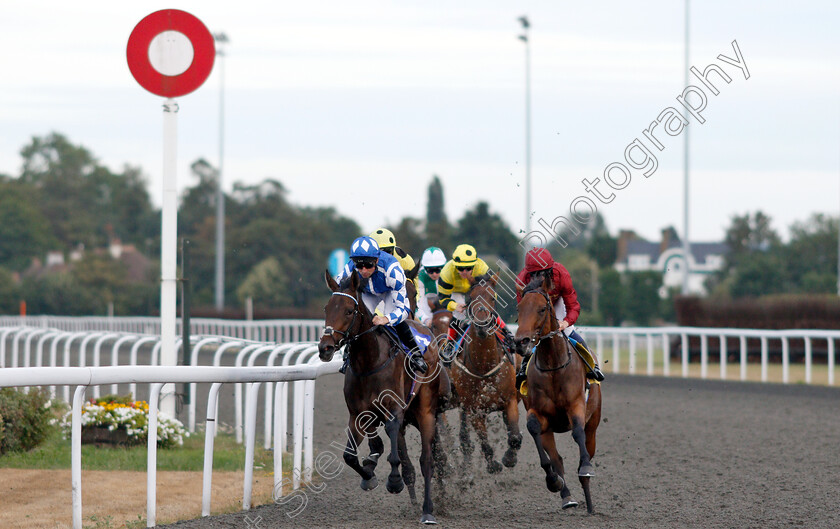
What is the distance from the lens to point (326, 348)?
214 inches

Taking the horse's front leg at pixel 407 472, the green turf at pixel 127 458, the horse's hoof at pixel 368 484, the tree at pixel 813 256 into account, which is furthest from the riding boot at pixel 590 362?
the tree at pixel 813 256

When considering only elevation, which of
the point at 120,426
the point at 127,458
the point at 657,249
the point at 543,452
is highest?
the point at 657,249

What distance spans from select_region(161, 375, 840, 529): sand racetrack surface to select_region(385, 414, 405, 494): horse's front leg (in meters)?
0.16

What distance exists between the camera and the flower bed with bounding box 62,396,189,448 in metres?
8.00

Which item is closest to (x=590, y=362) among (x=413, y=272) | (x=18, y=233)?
(x=413, y=272)

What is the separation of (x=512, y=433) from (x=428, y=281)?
1954mm

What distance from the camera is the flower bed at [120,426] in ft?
26.2

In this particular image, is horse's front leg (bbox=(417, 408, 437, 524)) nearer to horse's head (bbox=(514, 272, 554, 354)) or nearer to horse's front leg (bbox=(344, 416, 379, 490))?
horse's front leg (bbox=(344, 416, 379, 490))

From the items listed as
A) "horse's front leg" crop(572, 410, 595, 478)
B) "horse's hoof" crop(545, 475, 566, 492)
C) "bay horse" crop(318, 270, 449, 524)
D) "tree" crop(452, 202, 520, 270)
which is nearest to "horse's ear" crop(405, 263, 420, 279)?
"bay horse" crop(318, 270, 449, 524)

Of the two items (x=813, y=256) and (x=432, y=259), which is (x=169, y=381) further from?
(x=813, y=256)

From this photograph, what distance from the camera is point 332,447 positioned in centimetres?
859

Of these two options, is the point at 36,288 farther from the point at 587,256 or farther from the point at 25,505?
the point at 25,505

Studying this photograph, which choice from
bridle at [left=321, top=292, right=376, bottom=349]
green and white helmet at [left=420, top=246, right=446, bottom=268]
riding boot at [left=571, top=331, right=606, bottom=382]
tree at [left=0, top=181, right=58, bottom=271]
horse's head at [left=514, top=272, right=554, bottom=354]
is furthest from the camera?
tree at [left=0, top=181, right=58, bottom=271]

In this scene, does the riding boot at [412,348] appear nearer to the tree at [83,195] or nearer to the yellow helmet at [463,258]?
the yellow helmet at [463,258]
